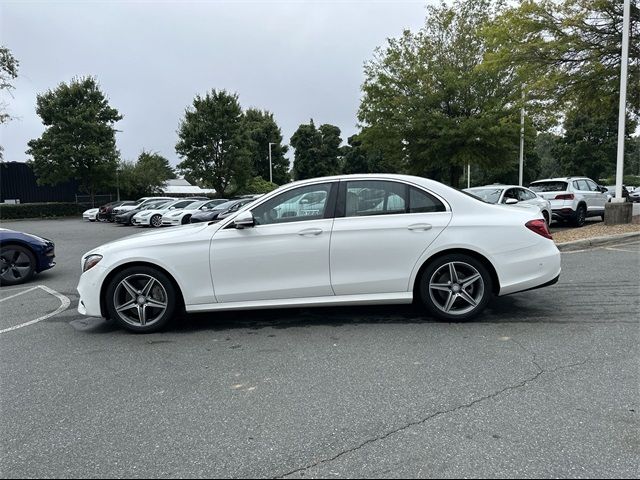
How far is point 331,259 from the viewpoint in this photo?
188 inches

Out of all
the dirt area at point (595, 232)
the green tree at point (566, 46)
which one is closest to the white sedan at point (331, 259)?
the dirt area at point (595, 232)

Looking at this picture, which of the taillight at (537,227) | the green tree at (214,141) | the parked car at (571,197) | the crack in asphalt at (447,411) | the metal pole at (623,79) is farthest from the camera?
the green tree at (214,141)

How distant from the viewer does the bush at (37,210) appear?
1453 inches

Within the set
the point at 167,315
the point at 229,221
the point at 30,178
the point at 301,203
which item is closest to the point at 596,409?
the point at 301,203

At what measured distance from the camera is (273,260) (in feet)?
15.6

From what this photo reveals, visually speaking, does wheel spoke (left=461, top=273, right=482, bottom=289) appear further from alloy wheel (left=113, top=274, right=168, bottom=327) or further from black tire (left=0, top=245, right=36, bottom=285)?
black tire (left=0, top=245, right=36, bottom=285)

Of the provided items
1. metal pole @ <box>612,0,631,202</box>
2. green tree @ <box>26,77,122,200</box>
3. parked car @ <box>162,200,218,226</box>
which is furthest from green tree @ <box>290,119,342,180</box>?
metal pole @ <box>612,0,631,202</box>

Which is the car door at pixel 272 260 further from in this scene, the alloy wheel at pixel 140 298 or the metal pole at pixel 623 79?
the metal pole at pixel 623 79

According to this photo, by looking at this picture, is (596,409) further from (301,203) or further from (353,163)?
(353,163)

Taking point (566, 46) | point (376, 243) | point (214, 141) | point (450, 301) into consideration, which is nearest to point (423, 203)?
point (376, 243)

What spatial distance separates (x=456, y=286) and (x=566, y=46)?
1263cm

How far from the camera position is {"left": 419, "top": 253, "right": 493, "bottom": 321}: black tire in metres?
4.88

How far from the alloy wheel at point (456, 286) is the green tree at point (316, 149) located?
53272mm

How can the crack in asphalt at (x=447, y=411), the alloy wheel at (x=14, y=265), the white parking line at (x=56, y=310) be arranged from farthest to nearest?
the alloy wheel at (x=14, y=265), the white parking line at (x=56, y=310), the crack in asphalt at (x=447, y=411)
